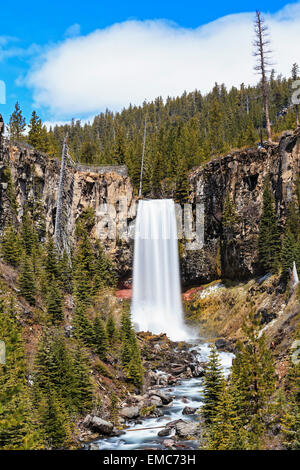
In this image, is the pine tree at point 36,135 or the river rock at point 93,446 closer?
the river rock at point 93,446

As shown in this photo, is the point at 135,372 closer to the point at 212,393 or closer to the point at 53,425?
the point at 212,393

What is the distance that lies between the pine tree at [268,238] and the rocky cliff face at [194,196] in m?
1.09

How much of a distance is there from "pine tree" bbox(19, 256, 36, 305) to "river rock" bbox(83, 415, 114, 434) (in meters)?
9.98

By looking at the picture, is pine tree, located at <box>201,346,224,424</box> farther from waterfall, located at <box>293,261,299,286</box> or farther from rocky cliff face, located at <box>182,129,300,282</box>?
rocky cliff face, located at <box>182,129,300,282</box>

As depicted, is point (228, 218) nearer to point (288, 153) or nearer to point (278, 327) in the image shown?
point (288, 153)

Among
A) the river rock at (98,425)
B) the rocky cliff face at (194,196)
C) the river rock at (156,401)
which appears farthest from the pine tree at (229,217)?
the river rock at (98,425)

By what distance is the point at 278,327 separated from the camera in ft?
91.3

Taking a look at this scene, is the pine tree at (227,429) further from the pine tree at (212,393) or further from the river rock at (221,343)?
the river rock at (221,343)

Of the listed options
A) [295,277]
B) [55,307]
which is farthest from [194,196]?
Answer: [55,307]

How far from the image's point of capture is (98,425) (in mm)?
19125

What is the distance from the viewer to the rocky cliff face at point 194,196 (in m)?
40.7

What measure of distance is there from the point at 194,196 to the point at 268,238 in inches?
627
